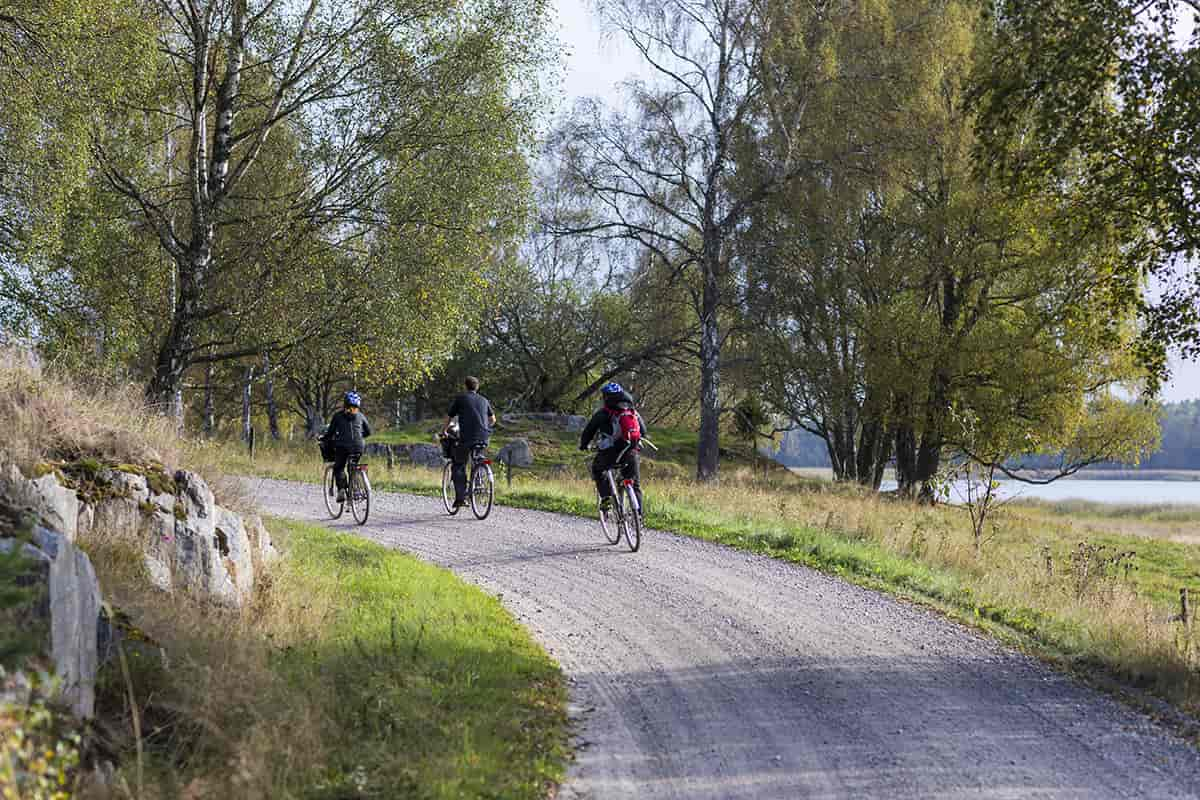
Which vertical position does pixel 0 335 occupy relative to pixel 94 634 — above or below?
above

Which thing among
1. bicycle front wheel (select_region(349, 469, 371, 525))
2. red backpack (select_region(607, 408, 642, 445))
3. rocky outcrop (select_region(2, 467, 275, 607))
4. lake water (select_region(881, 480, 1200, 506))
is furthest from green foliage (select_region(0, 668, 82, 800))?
lake water (select_region(881, 480, 1200, 506))

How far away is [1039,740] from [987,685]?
4.14ft

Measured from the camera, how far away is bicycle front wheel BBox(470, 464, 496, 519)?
15539 mm

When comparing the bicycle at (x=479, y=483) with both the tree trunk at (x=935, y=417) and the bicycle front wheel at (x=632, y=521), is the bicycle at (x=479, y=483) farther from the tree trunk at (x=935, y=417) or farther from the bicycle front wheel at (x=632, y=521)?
the tree trunk at (x=935, y=417)

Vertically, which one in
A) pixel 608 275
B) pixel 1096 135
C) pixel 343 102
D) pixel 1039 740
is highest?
pixel 343 102

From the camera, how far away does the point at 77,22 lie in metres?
14.1

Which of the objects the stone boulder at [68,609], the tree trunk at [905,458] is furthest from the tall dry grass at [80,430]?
the tree trunk at [905,458]

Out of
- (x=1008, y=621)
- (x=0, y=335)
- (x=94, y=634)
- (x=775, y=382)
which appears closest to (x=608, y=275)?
(x=775, y=382)

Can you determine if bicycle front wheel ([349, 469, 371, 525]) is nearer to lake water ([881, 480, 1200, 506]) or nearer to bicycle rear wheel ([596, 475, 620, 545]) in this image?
bicycle rear wheel ([596, 475, 620, 545])

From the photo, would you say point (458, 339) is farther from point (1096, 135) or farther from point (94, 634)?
point (94, 634)

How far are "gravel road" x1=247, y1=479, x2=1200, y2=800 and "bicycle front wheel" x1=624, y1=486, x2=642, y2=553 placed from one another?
0.99 metres

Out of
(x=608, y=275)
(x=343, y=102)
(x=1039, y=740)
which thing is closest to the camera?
(x=1039, y=740)

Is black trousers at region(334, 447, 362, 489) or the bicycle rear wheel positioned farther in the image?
black trousers at region(334, 447, 362, 489)

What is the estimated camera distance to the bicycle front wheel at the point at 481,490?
15.5m
